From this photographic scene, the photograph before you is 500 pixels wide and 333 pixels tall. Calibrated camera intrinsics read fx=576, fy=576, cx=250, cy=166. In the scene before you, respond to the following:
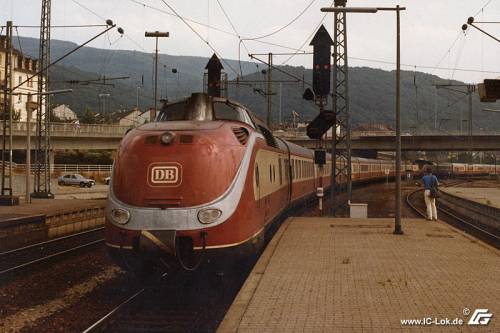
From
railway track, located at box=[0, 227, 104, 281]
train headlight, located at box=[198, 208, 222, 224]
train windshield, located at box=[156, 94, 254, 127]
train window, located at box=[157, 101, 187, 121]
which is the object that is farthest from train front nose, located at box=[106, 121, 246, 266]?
railway track, located at box=[0, 227, 104, 281]

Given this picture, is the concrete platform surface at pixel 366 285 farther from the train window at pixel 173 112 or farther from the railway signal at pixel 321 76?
the railway signal at pixel 321 76

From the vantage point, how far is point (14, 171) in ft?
183

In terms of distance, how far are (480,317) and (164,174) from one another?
5371 mm

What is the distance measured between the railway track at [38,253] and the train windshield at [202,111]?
5.18 metres

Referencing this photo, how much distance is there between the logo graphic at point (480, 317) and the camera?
7.53 m

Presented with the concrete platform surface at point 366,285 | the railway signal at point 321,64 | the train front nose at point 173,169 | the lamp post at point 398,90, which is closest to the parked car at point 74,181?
the railway signal at point 321,64

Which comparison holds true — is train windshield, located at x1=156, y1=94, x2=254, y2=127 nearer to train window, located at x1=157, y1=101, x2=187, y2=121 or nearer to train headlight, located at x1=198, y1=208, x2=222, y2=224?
train window, located at x1=157, y1=101, x2=187, y2=121

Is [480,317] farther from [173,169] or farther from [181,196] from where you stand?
[173,169]

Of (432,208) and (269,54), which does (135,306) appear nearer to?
(432,208)

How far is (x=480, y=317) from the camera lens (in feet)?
25.4

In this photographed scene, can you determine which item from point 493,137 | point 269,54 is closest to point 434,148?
point 493,137

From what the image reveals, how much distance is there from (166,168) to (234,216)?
4.73 ft

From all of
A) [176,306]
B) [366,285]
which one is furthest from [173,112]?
[366,285]

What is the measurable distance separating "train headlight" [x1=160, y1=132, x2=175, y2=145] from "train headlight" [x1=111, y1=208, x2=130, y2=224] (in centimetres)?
137
